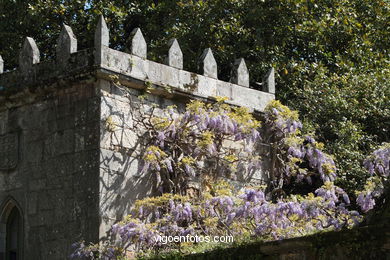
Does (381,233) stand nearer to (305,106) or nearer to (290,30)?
(305,106)

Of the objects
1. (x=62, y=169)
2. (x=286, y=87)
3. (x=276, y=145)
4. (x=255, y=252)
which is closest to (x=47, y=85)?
(x=62, y=169)

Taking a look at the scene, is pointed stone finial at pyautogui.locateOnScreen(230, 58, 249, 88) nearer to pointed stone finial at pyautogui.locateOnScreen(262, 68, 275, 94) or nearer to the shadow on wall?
pointed stone finial at pyautogui.locateOnScreen(262, 68, 275, 94)

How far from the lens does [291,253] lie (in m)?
7.10

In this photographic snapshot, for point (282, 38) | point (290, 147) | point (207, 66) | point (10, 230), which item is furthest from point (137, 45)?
point (282, 38)

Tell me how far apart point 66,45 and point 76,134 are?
132cm

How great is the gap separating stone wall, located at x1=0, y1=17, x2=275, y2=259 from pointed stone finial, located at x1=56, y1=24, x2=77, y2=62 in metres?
0.01

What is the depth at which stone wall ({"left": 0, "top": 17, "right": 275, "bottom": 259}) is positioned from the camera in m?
10.7

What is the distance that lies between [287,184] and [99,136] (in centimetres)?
408

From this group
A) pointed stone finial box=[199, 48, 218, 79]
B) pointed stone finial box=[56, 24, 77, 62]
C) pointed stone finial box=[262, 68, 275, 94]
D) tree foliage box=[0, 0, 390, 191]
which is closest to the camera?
pointed stone finial box=[56, 24, 77, 62]

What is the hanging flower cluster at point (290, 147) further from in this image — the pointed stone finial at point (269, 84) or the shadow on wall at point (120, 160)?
the shadow on wall at point (120, 160)

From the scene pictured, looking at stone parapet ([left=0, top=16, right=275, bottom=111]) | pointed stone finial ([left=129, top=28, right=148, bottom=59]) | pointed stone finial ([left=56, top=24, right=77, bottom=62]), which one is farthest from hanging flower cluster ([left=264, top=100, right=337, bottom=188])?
pointed stone finial ([left=56, top=24, right=77, bottom=62])

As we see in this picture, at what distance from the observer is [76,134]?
11.0m

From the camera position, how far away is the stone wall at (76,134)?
35.2 feet

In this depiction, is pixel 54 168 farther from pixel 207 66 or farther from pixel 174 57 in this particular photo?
pixel 207 66
